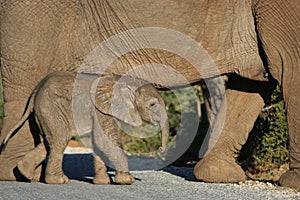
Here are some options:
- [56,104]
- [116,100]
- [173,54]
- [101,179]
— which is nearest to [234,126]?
[173,54]

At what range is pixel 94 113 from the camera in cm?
1059

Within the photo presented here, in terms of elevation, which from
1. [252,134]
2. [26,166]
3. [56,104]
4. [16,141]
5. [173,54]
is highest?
[173,54]

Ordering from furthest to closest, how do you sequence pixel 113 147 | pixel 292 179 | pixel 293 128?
pixel 113 147 < pixel 293 128 < pixel 292 179

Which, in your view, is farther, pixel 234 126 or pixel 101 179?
pixel 234 126

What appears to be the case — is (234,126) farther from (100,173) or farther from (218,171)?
(100,173)

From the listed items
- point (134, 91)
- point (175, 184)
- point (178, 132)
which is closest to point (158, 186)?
point (175, 184)

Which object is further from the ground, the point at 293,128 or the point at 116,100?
the point at 116,100

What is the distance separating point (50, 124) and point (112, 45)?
1.13 metres

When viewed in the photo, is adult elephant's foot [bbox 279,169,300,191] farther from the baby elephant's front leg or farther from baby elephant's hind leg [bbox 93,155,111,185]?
baby elephant's hind leg [bbox 93,155,111,185]

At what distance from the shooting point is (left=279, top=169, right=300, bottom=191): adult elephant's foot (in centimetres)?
991

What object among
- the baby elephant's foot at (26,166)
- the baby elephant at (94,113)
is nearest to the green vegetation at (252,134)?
the baby elephant at (94,113)

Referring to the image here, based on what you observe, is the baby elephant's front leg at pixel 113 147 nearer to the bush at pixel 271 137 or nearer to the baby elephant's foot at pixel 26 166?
the baby elephant's foot at pixel 26 166

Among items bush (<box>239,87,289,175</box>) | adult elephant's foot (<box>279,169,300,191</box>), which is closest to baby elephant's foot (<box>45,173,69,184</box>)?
adult elephant's foot (<box>279,169,300,191</box>)

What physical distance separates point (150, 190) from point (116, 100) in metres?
1.09
